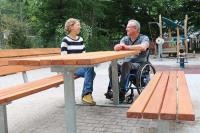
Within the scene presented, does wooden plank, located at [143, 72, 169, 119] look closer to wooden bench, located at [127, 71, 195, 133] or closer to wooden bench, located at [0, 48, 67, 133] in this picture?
wooden bench, located at [127, 71, 195, 133]

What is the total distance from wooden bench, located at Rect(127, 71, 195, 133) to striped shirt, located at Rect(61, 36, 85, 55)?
2.22 meters

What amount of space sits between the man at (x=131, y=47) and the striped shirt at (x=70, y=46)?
23.5 inches

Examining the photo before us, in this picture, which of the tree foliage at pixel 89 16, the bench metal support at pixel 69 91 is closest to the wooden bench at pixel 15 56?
the bench metal support at pixel 69 91

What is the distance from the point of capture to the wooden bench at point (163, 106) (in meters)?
3.34

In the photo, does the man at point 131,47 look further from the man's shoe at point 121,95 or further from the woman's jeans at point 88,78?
the woman's jeans at point 88,78

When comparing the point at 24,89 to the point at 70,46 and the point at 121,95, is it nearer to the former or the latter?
the point at 70,46

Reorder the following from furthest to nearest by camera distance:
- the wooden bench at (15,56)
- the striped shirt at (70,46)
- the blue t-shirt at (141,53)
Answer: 1. the blue t-shirt at (141,53)
2. the striped shirt at (70,46)
3. the wooden bench at (15,56)

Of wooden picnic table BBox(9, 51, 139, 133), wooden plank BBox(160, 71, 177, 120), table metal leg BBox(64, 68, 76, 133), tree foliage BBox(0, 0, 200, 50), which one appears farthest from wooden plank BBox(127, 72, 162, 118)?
tree foliage BBox(0, 0, 200, 50)

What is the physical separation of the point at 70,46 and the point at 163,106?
11.5 feet

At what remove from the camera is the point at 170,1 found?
28.6m

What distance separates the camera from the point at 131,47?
685 centimetres

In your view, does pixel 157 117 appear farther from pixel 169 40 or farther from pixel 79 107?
pixel 169 40

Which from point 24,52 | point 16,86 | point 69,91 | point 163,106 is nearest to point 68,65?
point 69,91

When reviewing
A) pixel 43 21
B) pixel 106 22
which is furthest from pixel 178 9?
pixel 43 21
